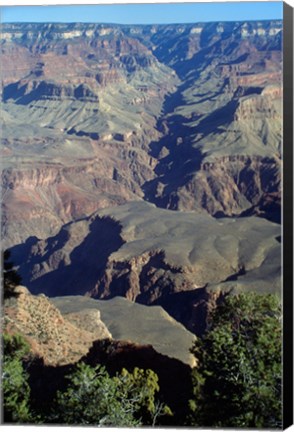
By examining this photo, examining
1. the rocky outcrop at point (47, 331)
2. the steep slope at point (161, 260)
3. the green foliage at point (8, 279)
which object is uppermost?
the green foliage at point (8, 279)

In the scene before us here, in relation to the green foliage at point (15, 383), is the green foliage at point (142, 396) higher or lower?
lower

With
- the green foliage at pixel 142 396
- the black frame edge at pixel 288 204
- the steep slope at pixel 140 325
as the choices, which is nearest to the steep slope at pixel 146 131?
the steep slope at pixel 140 325

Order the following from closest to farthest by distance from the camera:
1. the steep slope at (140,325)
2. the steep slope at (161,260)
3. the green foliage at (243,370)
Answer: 1. the green foliage at (243,370)
2. the steep slope at (140,325)
3. the steep slope at (161,260)

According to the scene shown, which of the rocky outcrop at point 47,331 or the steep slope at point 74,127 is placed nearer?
the rocky outcrop at point 47,331

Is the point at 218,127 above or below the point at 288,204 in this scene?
below

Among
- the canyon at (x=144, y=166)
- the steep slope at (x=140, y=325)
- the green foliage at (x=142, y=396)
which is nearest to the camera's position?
the green foliage at (x=142, y=396)

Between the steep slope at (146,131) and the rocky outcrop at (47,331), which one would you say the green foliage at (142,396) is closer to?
the rocky outcrop at (47,331)

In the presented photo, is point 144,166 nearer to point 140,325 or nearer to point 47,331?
point 140,325

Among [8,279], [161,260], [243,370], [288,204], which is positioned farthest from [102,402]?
[161,260]
